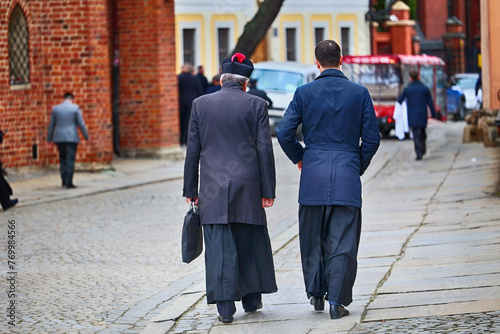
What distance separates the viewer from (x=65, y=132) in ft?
60.6

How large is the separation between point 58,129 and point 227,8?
1985 cm

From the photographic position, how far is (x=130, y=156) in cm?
2450

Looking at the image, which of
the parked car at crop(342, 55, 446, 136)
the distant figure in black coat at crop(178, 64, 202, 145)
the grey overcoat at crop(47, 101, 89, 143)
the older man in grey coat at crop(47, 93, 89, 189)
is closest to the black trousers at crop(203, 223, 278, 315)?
the older man in grey coat at crop(47, 93, 89, 189)

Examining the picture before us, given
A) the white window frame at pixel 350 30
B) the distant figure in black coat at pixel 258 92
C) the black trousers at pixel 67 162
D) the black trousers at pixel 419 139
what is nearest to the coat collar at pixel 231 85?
the black trousers at pixel 67 162

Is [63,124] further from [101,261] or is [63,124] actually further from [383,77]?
[383,77]

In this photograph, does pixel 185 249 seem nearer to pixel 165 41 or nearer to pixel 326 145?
pixel 326 145

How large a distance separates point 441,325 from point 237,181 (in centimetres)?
171

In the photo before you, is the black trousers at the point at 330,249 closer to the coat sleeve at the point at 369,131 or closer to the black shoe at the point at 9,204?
the coat sleeve at the point at 369,131

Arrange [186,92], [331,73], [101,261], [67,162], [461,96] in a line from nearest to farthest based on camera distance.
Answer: [331,73] < [101,261] < [67,162] < [186,92] < [461,96]

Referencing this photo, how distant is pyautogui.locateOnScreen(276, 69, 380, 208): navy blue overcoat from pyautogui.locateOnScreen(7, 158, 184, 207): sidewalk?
30.9ft

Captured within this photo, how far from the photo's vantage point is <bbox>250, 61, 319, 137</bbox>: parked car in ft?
98.4

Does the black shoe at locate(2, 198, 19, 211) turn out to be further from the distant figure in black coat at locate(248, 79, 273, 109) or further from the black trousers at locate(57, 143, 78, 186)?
the distant figure in black coat at locate(248, 79, 273, 109)

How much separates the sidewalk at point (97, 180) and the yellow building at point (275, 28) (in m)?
12.5

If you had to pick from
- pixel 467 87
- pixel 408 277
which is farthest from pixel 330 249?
pixel 467 87
